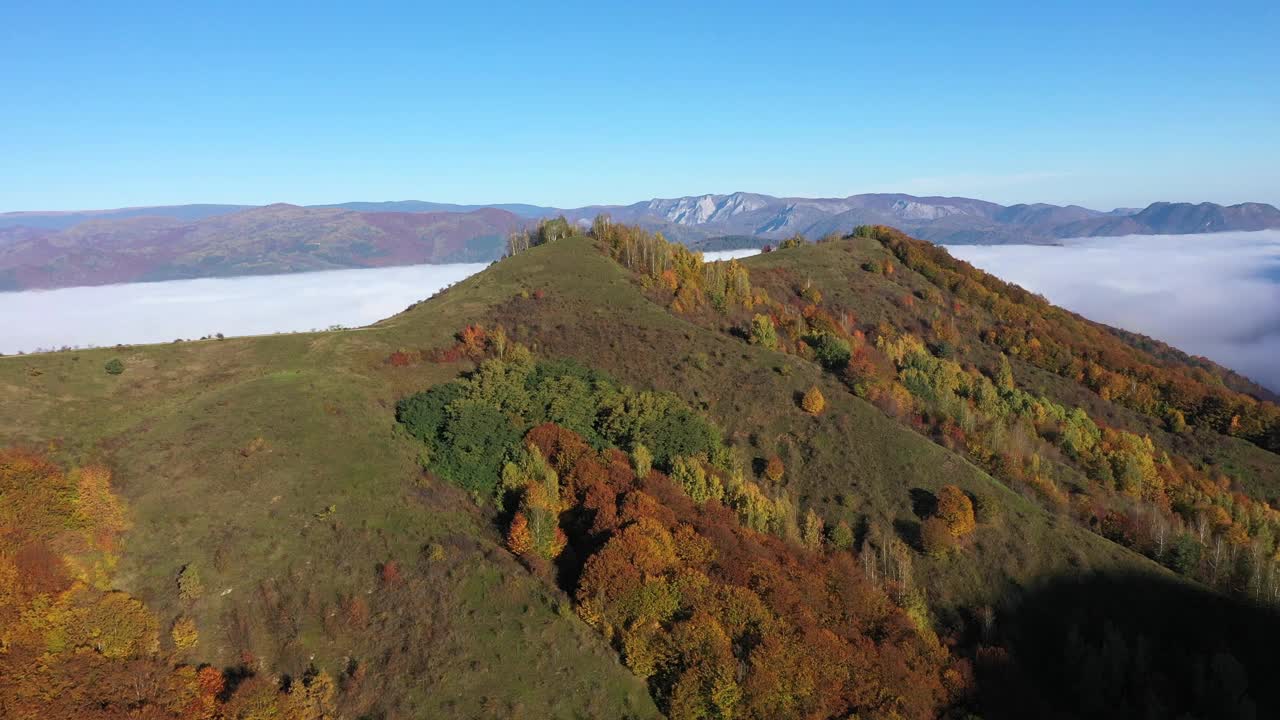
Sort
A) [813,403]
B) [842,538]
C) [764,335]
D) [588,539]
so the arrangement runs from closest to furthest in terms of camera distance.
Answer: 1. [588,539]
2. [842,538]
3. [813,403]
4. [764,335]

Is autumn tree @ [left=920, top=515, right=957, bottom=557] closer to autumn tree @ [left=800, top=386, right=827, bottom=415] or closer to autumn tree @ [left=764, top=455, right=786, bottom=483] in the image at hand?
autumn tree @ [left=764, top=455, right=786, bottom=483]

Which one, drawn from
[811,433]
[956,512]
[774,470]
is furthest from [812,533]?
[811,433]

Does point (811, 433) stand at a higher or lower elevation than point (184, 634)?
higher

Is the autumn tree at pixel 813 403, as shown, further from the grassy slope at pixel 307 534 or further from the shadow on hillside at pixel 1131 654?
the grassy slope at pixel 307 534

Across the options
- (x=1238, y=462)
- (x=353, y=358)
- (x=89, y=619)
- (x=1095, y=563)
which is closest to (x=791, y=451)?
(x=1095, y=563)

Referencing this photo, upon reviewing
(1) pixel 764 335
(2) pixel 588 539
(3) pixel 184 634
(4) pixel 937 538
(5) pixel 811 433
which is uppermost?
(1) pixel 764 335

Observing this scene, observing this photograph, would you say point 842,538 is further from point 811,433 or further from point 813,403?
point 813,403
